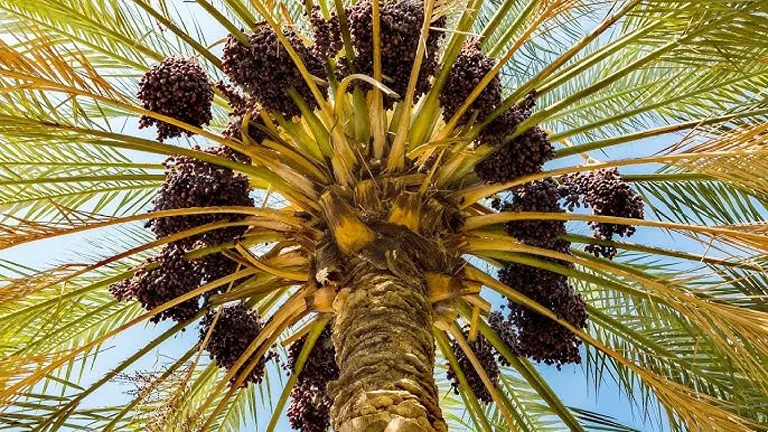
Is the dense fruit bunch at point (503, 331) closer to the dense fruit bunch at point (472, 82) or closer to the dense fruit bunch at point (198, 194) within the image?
the dense fruit bunch at point (472, 82)

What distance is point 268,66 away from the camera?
3.80 m

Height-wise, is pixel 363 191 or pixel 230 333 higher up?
pixel 363 191

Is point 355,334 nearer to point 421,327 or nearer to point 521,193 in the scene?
point 421,327

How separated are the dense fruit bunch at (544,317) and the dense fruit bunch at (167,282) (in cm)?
160

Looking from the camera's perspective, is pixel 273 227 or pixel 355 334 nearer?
pixel 355 334

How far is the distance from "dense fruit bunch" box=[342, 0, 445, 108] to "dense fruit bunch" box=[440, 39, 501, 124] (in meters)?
0.15

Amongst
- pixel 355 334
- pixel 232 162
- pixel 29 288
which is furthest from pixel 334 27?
pixel 29 288

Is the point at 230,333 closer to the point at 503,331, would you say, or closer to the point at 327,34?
the point at 503,331

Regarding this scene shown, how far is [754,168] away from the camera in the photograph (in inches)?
133

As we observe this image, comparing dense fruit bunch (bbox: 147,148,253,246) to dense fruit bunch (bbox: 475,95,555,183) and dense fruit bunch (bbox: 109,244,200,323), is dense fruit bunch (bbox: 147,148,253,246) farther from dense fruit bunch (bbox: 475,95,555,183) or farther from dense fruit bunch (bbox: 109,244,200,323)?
dense fruit bunch (bbox: 475,95,555,183)

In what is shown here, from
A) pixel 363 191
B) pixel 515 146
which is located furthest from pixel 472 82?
pixel 363 191

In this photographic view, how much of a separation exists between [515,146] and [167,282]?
1.71m

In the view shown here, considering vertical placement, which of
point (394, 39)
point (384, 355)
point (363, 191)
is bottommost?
point (384, 355)

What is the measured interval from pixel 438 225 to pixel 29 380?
6.26 ft
